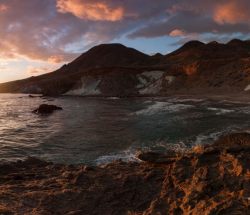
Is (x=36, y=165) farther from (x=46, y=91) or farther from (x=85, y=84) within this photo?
(x=46, y=91)

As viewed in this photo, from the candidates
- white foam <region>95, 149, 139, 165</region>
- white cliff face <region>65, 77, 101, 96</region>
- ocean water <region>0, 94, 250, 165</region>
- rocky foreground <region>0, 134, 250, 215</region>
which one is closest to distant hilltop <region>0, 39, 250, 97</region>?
white cliff face <region>65, 77, 101, 96</region>

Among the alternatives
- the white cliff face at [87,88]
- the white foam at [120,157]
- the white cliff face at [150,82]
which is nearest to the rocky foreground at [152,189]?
the white foam at [120,157]

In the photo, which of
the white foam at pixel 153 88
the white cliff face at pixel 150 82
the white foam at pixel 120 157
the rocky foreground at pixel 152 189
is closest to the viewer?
the rocky foreground at pixel 152 189

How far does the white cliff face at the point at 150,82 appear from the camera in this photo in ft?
303

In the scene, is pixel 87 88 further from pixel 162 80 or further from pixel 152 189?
pixel 152 189

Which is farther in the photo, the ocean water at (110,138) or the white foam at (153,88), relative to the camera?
the white foam at (153,88)

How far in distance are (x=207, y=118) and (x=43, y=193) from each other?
937 inches

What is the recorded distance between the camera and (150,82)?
99750 mm

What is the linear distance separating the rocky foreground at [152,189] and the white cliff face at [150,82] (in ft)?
262

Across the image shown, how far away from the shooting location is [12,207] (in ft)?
29.0

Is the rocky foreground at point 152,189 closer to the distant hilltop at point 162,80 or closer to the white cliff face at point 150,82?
the distant hilltop at point 162,80

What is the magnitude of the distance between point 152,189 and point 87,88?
102m

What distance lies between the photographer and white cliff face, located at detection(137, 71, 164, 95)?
92.2 meters

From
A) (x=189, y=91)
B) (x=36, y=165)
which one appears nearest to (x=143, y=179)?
(x=36, y=165)
